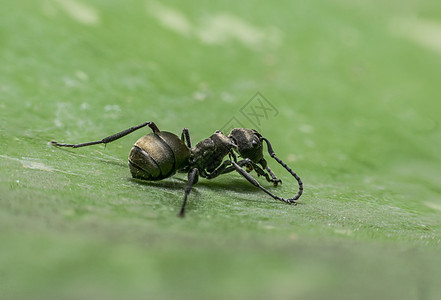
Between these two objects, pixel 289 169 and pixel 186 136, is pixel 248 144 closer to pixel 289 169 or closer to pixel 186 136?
pixel 289 169

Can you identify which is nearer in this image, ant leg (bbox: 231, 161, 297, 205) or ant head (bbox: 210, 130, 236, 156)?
ant leg (bbox: 231, 161, 297, 205)

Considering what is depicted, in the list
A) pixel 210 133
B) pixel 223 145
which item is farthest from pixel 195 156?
pixel 210 133

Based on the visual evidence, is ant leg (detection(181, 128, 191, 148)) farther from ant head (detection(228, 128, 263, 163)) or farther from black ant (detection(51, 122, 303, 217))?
ant head (detection(228, 128, 263, 163))

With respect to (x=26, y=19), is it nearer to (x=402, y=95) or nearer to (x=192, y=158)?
(x=192, y=158)

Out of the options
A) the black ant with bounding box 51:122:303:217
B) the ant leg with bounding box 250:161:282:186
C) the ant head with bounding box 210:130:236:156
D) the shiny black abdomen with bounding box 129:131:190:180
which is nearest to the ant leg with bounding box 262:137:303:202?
the black ant with bounding box 51:122:303:217

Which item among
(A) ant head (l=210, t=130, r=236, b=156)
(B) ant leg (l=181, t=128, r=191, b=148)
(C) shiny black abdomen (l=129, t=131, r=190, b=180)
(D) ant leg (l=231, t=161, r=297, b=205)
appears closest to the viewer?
(C) shiny black abdomen (l=129, t=131, r=190, b=180)

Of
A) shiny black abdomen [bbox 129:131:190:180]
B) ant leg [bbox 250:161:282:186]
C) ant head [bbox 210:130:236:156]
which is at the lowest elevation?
shiny black abdomen [bbox 129:131:190:180]
